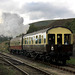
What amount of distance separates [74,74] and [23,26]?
97.8ft

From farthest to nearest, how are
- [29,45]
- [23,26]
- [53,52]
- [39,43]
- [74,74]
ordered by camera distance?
[23,26], [29,45], [39,43], [53,52], [74,74]

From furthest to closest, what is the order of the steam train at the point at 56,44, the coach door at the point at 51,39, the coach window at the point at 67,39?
the coach window at the point at 67,39 → the coach door at the point at 51,39 → the steam train at the point at 56,44

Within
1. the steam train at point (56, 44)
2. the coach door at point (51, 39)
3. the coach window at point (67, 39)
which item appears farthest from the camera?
the coach window at point (67, 39)

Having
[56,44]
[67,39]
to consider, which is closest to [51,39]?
[56,44]

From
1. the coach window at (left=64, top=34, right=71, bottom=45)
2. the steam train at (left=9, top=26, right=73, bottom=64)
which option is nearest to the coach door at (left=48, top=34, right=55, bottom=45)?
the steam train at (left=9, top=26, right=73, bottom=64)

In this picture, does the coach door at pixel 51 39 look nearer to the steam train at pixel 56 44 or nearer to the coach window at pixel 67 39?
the steam train at pixel 56 44

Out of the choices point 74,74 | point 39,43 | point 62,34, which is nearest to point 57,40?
point 62,34

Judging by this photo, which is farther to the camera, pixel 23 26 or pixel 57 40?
pixel 23 26

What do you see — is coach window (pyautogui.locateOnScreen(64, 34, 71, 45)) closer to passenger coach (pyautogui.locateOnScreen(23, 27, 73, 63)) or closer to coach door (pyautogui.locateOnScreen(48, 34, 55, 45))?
passenger coach (pyautogui.locateOnScreen(23, 27, 73, 63))

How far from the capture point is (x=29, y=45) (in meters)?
19.4

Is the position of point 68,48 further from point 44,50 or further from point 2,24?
point 2,24

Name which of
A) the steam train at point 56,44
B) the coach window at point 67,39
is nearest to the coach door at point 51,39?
the steam train at point 56,44

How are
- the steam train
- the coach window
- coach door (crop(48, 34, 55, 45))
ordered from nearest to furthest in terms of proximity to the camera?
the steam train, coach door (crop(48, 34, 55, 45)), the coach window

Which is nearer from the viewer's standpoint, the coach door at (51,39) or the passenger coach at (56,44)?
the passenger coach at (56,44)
